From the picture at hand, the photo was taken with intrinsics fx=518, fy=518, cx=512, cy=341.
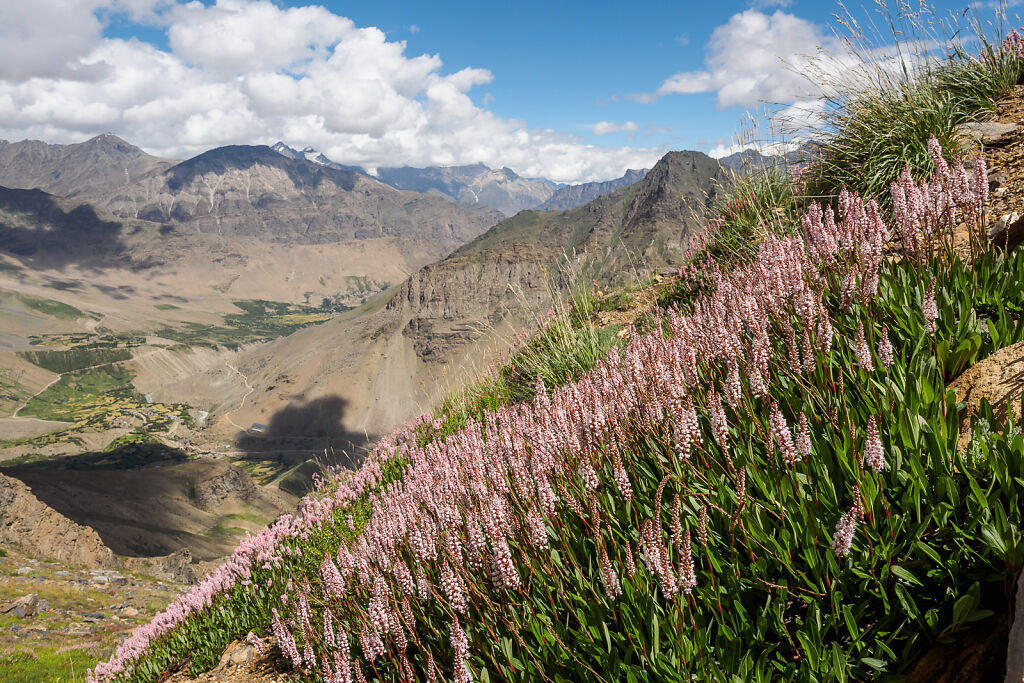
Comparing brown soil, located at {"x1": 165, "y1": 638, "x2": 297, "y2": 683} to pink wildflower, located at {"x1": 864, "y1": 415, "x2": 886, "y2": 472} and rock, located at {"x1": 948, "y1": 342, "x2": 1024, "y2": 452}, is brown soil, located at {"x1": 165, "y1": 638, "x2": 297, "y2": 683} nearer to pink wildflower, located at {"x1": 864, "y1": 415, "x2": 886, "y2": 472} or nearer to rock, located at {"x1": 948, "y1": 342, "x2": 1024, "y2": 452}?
pink wildflower, located at {"x1": 864, "y1": 415, "x2": 886, "y2": 472}

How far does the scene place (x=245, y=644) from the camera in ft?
21.0

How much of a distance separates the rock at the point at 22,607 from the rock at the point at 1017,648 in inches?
1493

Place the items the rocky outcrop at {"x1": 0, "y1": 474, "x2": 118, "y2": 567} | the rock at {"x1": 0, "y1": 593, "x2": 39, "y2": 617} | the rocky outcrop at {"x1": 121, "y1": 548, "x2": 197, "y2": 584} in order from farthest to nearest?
the rocky outcrop at {"x1": 121, "y1": 548, "x2": 197, "y2": 584}, the rocky outcrop at {"x1": 0, "y1": 474, "x2": 118, "y2": 567}, the rock at {"x1": 0, "y1": 593, "x2": 39, "y2": 617}

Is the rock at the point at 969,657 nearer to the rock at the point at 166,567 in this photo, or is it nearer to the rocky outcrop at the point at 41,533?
the rock at the point at 166,567

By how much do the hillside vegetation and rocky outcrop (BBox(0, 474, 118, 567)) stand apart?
321 feet

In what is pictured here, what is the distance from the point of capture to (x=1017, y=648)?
1716mm

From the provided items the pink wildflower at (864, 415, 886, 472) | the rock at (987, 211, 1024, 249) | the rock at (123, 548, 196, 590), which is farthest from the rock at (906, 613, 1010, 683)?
the rock at (123, 548, 196, 590)

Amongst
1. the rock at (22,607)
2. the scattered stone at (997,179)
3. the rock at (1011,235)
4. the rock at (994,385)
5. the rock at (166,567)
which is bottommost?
the rock at (166,567)

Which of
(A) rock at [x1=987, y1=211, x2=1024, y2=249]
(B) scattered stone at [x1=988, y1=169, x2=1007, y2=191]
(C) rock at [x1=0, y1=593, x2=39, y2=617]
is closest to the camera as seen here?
(A) rock at [x1=987, y1=211, x2=1024, y2=249]

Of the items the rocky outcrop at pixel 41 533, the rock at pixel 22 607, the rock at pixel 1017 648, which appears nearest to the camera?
the rock at pixel 1017 648

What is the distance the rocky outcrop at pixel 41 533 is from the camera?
76000 mm

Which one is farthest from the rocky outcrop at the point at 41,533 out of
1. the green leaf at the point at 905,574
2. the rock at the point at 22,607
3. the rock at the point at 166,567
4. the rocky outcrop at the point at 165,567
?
the green leaf at the point at 905,574

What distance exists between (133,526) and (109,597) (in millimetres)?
140278

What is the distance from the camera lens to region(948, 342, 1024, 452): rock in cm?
287
